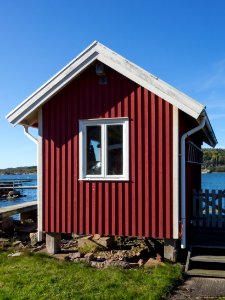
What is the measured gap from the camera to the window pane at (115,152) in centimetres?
1044

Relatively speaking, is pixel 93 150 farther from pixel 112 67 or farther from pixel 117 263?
pixel 117 263

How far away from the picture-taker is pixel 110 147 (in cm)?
1048

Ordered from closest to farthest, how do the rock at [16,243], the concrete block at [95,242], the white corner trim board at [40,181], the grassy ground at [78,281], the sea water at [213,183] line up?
the grassy ground at [78,281] < the white corner trim board at [40,181] < the concrete block at [95,242] < the rock at [16,243] < the sea water at [213,183]

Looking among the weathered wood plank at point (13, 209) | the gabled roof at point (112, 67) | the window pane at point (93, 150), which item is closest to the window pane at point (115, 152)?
the window pane at point (93, 150)

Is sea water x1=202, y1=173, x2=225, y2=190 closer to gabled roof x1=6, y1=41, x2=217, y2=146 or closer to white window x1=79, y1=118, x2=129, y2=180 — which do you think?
white window x1=79, y1=118, x2=129, y2=180

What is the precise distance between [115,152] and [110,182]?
787 millimetres

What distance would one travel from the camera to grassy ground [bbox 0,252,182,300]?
24.1ft

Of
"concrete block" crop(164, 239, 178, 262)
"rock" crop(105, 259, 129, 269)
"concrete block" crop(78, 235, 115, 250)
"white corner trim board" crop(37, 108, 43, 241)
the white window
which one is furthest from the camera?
"concrete block" crop(78, 235, 115, 250)

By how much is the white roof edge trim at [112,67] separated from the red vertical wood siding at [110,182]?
12.2 inches

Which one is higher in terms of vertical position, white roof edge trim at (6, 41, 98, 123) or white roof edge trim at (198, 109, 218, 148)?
white roof edge trim at (6, 41, 98, 123)

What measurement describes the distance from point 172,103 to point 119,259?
4.20 meters

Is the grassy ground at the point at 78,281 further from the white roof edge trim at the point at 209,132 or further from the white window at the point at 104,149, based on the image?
the white roof edge trim at the point at 209,132

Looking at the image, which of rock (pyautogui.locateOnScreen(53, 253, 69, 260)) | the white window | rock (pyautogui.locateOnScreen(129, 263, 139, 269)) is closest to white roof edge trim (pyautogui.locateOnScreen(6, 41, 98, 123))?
the white window

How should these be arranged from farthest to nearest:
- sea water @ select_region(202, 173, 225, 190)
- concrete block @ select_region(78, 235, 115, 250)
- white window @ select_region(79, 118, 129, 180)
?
sea water @ select_region(202, 173, 225, 190) → concrete block @ select_region(78, 235, 115, 250) → white window @ select_region(79, 118, 129, 180)
